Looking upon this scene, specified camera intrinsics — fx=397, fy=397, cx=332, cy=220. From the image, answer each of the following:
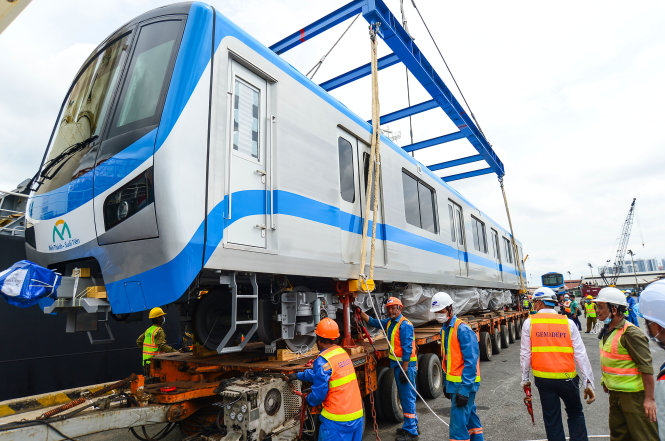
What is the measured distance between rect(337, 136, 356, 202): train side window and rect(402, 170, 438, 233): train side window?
1.61 metres

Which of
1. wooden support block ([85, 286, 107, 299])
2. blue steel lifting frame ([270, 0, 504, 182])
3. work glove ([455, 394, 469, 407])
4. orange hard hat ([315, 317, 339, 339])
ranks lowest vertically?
work glove ([455, 394, 469, 407])

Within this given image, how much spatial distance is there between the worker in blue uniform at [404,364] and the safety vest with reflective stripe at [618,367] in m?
1.93

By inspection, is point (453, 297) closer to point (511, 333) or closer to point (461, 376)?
point (461, 376)

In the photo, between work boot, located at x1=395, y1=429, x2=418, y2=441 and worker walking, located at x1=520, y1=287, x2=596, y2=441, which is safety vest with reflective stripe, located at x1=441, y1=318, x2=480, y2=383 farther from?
work boot, located at x1=395, y1=429, x2=418, y2=441

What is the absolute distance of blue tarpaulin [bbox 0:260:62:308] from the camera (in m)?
2.78

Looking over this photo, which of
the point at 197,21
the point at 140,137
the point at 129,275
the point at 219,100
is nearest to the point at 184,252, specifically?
the point at 129,275

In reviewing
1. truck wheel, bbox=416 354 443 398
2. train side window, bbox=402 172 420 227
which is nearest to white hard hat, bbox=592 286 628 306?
train side window, bbox=402 172 420 227

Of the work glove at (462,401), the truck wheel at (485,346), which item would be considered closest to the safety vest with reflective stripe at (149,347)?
the work glove at (462,401)

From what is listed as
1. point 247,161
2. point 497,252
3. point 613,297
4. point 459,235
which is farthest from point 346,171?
point 497,252

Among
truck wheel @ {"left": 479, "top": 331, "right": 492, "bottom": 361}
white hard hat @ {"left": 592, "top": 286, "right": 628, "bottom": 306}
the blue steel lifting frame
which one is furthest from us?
truck wheel @ {"left": 479, "top": 331, "right": 492, "bottom": 361}

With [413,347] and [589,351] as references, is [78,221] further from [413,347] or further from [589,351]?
[589,351]

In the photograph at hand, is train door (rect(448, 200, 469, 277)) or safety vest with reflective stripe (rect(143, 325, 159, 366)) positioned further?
train door (rect(448, 200, 469, 277))

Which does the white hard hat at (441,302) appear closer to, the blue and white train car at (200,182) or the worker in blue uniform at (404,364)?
the worker in blue uniform at (404,364)

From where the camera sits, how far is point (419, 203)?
711 cm
